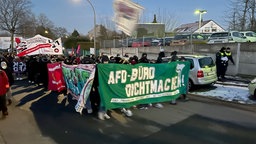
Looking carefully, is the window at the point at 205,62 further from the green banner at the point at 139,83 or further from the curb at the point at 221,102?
the green banner at the point at 139,83

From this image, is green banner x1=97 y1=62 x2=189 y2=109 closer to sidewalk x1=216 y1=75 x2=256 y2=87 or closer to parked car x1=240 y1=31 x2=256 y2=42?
sidewalk x1=216 y1=75 x2=256 y2=87

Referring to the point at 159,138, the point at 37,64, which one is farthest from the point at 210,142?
the point at 37,64

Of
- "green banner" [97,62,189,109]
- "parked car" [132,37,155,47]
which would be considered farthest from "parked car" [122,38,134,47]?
"green banner" [97,62,189,109]

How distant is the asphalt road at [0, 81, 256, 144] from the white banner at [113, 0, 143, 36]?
2.54m

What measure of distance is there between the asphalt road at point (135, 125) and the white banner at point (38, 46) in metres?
5.90

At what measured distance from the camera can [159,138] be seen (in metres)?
5.88

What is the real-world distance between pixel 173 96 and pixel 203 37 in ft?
50.8

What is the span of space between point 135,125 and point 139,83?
1.44 metres

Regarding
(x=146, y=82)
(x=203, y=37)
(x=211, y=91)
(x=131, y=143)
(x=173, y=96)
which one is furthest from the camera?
(x=203, y=37)

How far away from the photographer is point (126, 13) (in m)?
5.41

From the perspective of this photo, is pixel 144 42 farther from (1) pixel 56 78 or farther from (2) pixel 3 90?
(2) pixel 3 90

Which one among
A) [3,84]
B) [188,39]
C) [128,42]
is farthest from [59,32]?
[3,84]

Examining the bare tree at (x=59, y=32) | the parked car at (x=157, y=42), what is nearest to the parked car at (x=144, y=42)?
the parked car at (x=157, y=42)

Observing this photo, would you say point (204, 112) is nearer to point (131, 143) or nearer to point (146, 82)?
point (146, 82)
